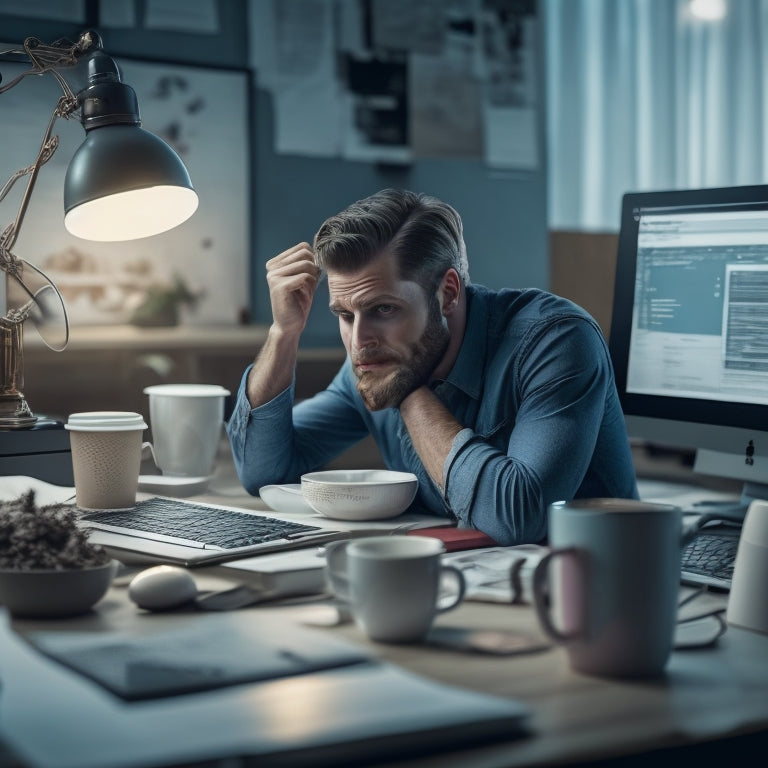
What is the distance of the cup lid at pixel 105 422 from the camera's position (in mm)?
1300

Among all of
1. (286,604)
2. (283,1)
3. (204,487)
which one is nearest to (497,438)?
(204,487)

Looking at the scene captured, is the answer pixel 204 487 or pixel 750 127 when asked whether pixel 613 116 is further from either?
pixel 204 487

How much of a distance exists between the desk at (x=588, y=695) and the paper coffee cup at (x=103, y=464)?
0.43 metres

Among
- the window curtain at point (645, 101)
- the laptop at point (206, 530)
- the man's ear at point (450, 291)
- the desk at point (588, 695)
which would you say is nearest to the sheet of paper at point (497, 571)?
the desk at point (588, 695)

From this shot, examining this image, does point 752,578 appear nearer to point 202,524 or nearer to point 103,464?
point 202,524

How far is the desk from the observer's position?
1.98ft

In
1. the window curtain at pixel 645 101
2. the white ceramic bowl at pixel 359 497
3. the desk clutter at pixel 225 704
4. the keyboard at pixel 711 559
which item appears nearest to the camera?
the desk clutter at pixel 225 704

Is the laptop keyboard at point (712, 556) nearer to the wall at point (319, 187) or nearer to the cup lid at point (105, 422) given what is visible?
the cup lid at point (105, 422)

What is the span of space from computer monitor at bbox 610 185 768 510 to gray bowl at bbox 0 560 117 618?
0.91 meters

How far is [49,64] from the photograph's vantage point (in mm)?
1557

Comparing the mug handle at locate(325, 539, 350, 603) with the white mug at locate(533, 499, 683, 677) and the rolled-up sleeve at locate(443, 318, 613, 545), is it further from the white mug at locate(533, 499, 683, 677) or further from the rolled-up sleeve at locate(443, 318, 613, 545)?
the rolled-up sleeve at locate(443, 318, 613, 545)

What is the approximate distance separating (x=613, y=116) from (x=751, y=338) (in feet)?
8.06

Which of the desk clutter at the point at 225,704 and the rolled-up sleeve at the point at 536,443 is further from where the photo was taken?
the rolled-up sleeve at the point at 536,443

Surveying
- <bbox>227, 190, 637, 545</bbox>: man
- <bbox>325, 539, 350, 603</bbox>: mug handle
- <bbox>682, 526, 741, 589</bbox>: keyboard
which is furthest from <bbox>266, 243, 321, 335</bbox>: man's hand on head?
<bbox>325, 539, 350, 603</bbox>: mug handle
